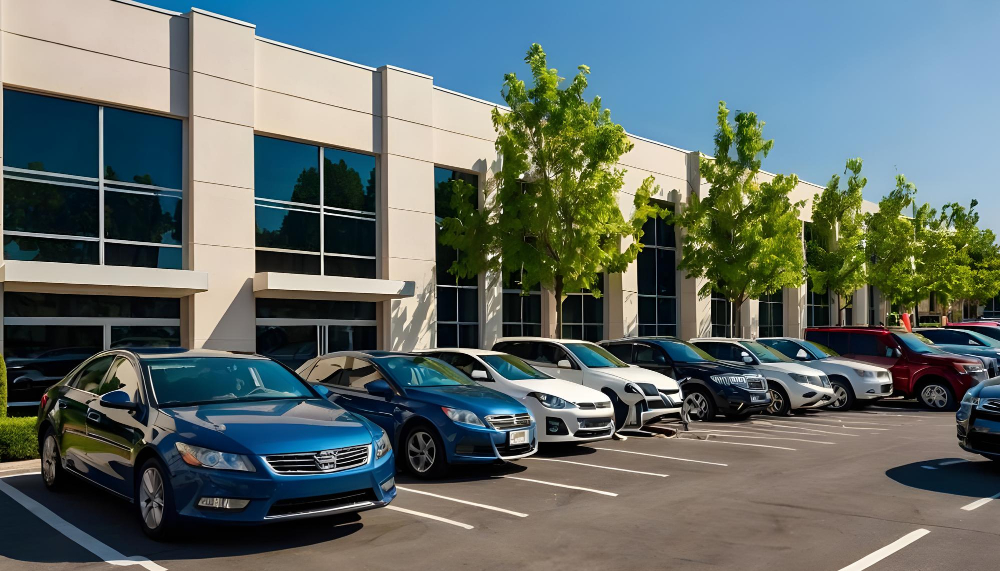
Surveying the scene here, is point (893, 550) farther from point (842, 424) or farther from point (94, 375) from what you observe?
point (842, 424)

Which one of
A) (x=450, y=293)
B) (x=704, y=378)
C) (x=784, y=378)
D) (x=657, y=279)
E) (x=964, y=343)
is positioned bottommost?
(x=784, y=378)

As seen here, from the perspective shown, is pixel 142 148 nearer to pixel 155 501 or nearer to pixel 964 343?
pixel 155 501

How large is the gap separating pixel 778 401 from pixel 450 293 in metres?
8.42

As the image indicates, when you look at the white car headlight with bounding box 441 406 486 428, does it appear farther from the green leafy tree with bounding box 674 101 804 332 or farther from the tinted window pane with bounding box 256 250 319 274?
the green leafy tree with bounding box 674 101 804 332

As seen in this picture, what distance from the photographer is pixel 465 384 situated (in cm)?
1078

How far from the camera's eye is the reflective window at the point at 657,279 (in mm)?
27375

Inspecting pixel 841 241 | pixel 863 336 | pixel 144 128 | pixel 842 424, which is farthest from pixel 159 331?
pixel 841 241

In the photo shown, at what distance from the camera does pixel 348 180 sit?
19.4m

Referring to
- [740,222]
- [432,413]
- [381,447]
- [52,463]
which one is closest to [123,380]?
[52,463]

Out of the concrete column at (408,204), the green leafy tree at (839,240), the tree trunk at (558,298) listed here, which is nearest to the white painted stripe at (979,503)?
the tree trunk at (558,298)

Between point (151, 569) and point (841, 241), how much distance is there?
1218 inches

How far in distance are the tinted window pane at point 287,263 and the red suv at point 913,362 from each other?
1286 cm

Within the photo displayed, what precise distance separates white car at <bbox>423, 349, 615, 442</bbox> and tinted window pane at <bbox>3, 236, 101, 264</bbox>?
7.74 metres

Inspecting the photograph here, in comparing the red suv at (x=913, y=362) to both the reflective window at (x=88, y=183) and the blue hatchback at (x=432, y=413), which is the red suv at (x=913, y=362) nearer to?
the blue hatchback at (x=432, y=413)
